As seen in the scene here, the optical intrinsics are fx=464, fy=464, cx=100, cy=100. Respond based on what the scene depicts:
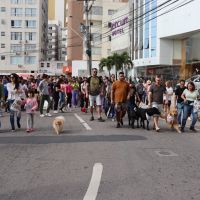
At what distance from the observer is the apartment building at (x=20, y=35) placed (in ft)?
327

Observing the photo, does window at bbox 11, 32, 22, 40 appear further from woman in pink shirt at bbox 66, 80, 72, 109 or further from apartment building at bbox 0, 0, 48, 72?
woman in pink shirt at bbox 66, 80, 72, 109

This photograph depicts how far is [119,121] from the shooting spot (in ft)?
50.7

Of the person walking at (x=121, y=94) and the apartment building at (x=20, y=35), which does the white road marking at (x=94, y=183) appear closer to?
the person walking at (x=121, y=94)

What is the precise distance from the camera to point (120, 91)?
612 inches

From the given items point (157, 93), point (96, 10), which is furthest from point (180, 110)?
point (96, 10)

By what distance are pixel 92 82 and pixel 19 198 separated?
11.3 metres

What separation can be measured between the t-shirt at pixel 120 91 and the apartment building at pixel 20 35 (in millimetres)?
84603

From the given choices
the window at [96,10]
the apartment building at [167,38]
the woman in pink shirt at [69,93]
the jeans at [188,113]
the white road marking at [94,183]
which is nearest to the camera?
the white road marking at [94,183]

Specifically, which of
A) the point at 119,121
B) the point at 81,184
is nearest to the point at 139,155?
the point at 81,184

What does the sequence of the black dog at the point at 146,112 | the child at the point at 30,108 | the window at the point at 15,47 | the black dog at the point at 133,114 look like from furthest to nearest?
the window at the point at 15,47, the black dog at the point at 133,114, the black dog at the point at 146,112, the child at the point at 30,108

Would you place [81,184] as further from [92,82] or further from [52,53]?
[52,53]

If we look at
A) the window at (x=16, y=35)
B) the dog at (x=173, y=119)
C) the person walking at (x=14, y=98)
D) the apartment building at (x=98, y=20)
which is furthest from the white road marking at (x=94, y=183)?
the window at (x=16, y=35)

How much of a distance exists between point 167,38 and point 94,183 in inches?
1829

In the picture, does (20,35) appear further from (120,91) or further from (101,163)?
(101,163)
